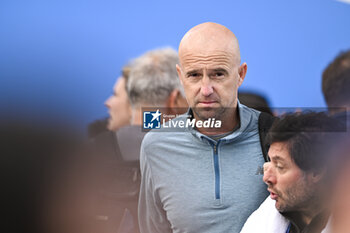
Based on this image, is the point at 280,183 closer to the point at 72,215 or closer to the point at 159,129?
the point at 159,129

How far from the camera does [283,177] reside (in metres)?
1.68

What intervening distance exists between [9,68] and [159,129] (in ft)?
2.10

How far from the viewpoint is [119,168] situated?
1.64 meters

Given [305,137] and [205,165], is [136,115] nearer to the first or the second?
[205,165]

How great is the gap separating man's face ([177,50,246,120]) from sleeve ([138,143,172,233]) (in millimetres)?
310

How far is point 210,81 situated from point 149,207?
59 cm

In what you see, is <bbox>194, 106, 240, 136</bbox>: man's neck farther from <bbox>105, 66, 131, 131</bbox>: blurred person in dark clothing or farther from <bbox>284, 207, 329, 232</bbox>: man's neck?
<bbox>284, 207, 329, 232</bbox>: man's neck

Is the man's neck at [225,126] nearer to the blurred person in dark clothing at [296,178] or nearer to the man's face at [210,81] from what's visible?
the man's face at [210,81]

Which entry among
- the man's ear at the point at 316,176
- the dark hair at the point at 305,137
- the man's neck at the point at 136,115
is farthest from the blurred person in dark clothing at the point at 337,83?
the man's neck at the point at 136,115

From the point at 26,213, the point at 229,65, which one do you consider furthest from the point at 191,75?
the point at 26,213

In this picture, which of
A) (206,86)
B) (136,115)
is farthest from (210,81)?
(136,115)

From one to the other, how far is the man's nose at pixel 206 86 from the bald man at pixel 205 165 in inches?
1.1

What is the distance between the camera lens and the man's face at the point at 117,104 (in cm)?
160

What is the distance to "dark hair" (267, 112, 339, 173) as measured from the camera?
169cm
